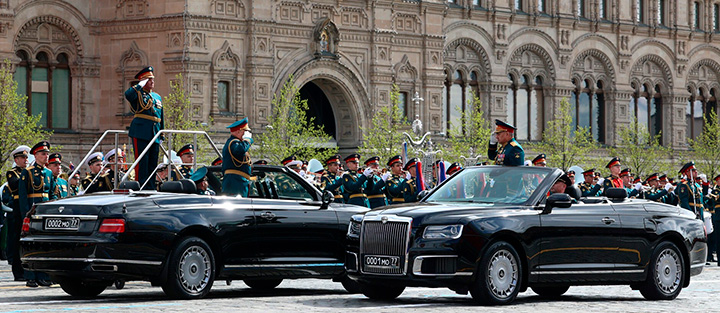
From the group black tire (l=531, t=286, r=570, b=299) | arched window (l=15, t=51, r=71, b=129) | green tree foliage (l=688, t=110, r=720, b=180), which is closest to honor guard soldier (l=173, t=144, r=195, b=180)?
black tire (l=531, t=286, r=570, b=299)

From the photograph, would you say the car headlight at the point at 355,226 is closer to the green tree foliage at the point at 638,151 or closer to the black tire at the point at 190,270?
the black tire at the point at 190,270

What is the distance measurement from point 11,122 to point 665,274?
97.3 ft

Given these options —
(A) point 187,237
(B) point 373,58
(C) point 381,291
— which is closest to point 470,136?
(B) point 373,58

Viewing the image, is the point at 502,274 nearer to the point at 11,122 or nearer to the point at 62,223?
the point at 62,223

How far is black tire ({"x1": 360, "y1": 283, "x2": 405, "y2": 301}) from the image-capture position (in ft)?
52.3

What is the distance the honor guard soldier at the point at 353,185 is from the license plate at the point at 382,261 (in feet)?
29.3

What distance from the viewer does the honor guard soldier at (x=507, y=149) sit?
1764 cm

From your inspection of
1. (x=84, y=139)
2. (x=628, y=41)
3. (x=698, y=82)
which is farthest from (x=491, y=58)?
(x=84, y=139)

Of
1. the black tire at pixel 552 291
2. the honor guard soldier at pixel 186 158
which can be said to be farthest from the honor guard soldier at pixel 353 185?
the black tire at pixel 552 291

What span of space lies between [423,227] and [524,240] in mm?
1145

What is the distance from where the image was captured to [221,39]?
4628cm

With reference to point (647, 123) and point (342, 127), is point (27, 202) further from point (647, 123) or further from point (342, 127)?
point (647, 123)

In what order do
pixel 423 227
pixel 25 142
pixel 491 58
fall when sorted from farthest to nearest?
pixel 491 58, pixel 25 142, pixel 423 227

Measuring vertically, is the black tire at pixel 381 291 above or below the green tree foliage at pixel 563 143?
below
